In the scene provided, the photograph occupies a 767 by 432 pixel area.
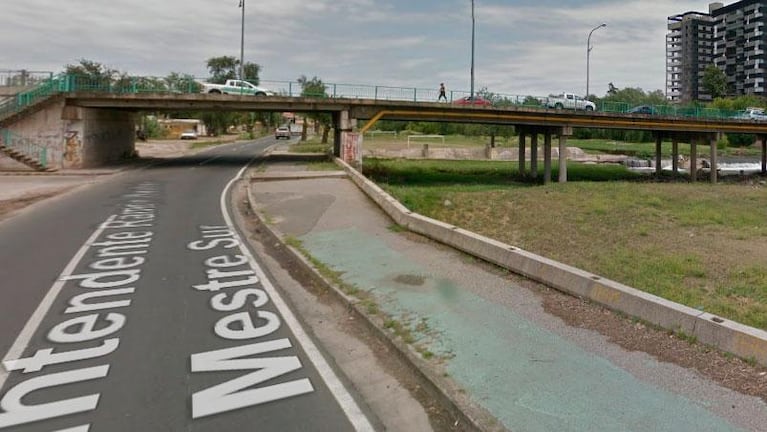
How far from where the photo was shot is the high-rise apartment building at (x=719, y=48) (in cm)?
13500

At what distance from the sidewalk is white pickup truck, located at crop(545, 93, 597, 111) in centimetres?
3246

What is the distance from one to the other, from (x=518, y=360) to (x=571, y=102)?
38.2 meters

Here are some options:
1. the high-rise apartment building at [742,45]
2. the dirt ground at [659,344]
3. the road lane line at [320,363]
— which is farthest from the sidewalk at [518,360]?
the high-rise apartment building at [742,45]

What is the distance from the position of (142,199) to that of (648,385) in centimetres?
1560

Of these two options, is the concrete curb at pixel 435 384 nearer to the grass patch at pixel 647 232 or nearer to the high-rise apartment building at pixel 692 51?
the grass patch at pixel 647 232

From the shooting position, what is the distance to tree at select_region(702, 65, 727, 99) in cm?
12938

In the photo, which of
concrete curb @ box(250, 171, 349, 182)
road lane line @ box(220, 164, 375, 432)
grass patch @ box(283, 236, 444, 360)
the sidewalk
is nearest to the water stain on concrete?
the sidewalk

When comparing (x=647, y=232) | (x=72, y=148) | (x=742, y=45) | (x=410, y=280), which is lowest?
(x=410, y=280)

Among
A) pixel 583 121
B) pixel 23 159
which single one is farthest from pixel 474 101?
pixel 23 159

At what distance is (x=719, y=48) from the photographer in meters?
146

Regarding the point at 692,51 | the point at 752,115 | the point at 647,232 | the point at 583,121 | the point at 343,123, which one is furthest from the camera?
the point at 692,51

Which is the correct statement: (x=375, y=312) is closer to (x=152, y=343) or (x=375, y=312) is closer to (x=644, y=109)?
(x=152, y=343)

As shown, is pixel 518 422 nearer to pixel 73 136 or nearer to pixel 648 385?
pixel 648 385

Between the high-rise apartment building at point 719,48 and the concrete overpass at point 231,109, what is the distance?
408ft
